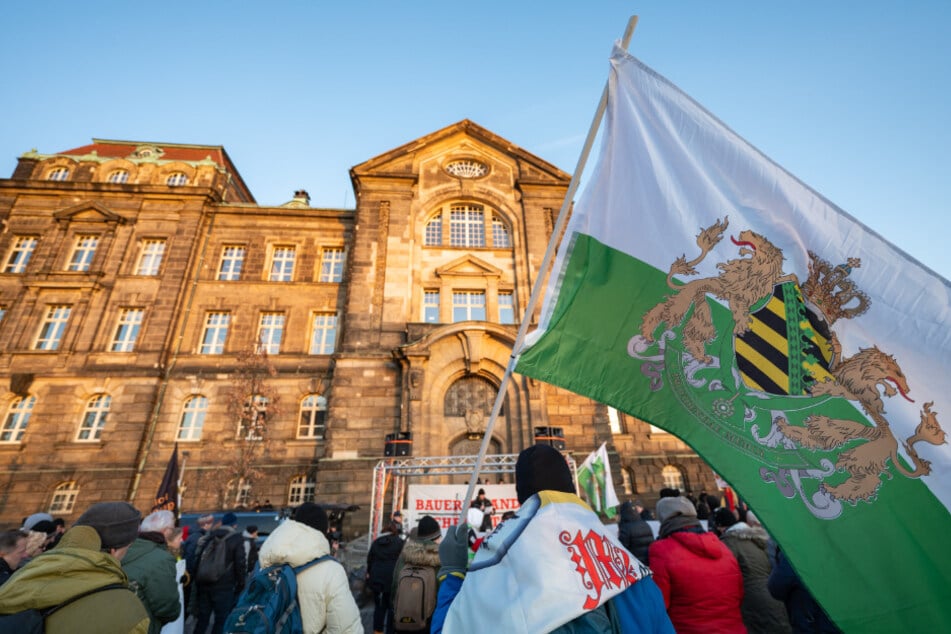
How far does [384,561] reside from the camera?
645 centimetres

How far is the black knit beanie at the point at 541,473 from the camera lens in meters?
2.05

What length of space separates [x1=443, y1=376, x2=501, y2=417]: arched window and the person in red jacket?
14.1 metres

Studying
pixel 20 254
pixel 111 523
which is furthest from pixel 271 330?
pixel 111 523

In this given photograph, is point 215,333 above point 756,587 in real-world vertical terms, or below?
above

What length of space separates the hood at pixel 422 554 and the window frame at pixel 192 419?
56.9 feet

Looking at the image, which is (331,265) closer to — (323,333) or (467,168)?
(323,333)

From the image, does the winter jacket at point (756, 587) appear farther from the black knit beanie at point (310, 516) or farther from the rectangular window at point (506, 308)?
the rectangular window at point (506, 308)

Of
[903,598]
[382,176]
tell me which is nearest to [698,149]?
[903,598]

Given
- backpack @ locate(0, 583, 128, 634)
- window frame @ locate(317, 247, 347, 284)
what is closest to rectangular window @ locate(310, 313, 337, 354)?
window frame @ locate(317, 247, 347, 284)

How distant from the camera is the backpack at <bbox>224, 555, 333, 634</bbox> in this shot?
2766 mm

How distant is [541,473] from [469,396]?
15.9 meters

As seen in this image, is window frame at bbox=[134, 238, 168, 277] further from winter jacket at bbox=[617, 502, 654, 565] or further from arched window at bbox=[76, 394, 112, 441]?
winter jacket at bbox=[617, 502, 654, 565]

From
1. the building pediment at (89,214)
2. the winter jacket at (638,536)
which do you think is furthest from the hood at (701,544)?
the building pediment at (89,214)

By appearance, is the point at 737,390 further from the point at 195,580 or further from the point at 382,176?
the point at 382,176
